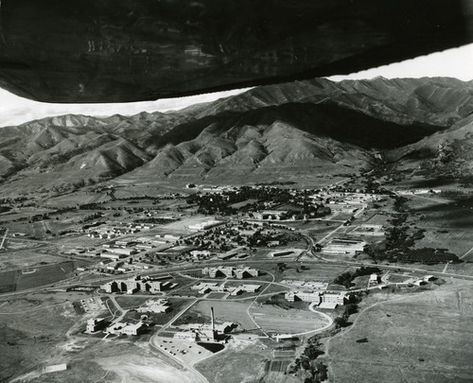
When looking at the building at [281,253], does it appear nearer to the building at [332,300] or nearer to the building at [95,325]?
the building at [332,300]

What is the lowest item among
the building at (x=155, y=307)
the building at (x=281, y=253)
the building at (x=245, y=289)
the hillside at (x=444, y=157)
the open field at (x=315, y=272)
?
the building at (x=155, y=307)

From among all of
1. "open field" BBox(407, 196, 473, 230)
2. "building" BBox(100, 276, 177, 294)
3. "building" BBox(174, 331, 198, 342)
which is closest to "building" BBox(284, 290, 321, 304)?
"building" BBox(174, 331, 198, 342)

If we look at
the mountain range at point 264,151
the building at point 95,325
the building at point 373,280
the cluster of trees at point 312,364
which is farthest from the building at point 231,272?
the mountain range at point 264,151

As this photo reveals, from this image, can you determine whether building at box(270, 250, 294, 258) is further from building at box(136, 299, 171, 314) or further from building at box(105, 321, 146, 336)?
building at box(105, 321, 146, 336)

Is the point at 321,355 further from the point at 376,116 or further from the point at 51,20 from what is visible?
the point at 376,116

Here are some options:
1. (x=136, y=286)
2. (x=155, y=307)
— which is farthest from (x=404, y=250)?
(x=136, y=286)

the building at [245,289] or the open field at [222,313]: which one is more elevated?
the building at [245,289]

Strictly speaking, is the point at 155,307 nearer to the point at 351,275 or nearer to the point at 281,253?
the point at 351,275

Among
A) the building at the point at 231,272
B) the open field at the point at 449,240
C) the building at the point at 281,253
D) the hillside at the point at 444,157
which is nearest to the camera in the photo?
the building at the point at 231,272
